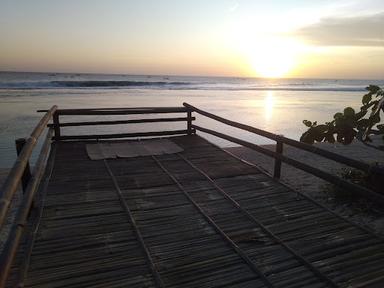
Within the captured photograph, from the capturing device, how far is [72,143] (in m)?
8.98

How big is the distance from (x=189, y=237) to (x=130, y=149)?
467 centimetres

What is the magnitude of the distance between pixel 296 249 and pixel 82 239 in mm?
2478

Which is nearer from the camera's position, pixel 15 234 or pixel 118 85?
pixel 15 234

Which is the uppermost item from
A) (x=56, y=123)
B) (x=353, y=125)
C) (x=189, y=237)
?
(x=353, y=125)

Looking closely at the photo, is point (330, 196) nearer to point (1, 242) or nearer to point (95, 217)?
point (95, 217)

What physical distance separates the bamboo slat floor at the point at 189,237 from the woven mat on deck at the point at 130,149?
144 cm

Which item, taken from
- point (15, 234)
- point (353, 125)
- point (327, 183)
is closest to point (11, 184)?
point (15, 234)

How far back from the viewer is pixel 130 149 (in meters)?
8.49

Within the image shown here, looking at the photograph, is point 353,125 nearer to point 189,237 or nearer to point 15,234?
point 189,237

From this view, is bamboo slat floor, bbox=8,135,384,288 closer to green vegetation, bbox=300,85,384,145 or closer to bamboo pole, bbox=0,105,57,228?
bamboo pole, bbox=0,105,57,228

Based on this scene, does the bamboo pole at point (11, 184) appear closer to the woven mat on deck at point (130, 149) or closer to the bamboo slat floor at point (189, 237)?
the bamboo slat floor at point (189, 237)

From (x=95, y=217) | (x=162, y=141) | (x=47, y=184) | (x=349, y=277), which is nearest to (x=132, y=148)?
(x=162, y=141)

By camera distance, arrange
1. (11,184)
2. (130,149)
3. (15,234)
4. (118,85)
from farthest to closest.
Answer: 1. (118,85)
2. (130,149)
3. (15,234)
4. (11,184)

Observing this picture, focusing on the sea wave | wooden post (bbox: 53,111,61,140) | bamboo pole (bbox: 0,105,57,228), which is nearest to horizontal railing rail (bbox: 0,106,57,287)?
bamboo pole (bbox: 0,105,57,228)
